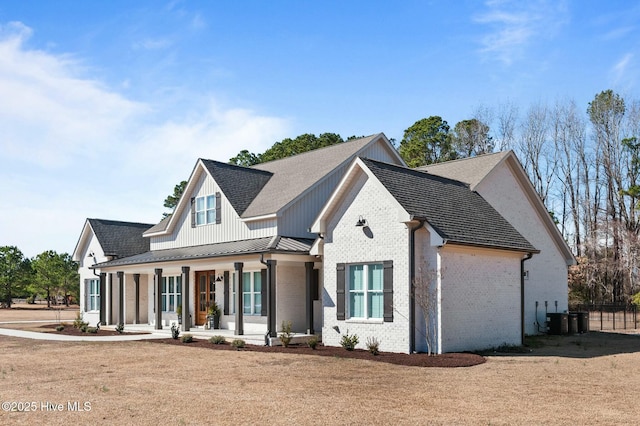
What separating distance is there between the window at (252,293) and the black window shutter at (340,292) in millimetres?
5069

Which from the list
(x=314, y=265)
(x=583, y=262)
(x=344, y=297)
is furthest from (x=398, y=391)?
(x=583, y=262)

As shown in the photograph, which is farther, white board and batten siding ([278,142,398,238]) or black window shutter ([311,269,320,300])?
white board and batten siding ([278,142,398,238])

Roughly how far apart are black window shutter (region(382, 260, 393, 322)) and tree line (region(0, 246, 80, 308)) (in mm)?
59424

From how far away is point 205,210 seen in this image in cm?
2867

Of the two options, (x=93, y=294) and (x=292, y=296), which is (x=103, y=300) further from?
(x=292, y=296)

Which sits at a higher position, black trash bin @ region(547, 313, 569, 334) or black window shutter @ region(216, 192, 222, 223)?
black window shutter @ region(216, 192, 222, 223)

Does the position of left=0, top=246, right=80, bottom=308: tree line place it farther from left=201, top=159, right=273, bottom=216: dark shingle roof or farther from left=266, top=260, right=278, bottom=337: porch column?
left=266, top=260, right=278, bottom=337: porch column

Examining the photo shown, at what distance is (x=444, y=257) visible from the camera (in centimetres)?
1880

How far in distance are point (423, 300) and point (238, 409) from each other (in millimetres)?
9244

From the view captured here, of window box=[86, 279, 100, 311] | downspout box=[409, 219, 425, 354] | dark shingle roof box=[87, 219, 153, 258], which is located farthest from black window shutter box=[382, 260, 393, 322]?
window box=[86, 279, 100, 311]

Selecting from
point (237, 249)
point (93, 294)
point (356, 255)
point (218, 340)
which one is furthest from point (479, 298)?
point (93, 294)

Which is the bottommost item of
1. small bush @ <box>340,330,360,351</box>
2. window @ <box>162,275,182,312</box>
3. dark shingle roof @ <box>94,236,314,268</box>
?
small bush @ <box>340,330,360,351</box>

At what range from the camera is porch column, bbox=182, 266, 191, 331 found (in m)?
26.0

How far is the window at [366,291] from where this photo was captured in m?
19.7
